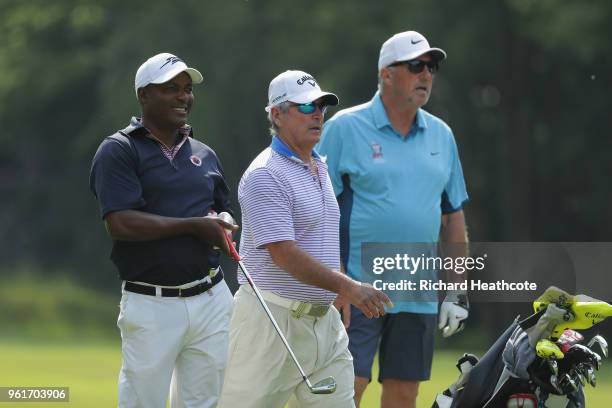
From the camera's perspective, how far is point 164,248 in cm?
638

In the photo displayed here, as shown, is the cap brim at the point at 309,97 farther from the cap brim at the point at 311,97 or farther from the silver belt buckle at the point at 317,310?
the silver belt buckle at the point at 317,310

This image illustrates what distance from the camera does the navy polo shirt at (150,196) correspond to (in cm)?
629

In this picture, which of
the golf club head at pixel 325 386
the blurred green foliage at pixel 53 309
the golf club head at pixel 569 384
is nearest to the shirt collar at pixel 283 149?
the golf club head at pixel 325 386

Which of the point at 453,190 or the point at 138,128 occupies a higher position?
the point at 453,190

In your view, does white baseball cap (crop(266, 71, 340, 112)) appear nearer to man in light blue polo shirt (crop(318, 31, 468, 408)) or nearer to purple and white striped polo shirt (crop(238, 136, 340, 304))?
purple and white striped polo shirt (crop(238, 136, 340, 304))

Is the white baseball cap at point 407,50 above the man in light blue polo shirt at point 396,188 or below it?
above

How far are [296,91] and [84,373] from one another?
31.1ft

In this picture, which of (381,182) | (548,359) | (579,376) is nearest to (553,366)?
(548,359)

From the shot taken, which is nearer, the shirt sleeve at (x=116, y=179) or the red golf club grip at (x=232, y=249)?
the shirt sleeve at (x=116, y=179)

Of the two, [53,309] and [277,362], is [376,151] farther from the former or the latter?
[53,309]

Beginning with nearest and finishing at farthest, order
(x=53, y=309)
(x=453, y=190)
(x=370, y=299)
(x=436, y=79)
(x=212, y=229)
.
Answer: (x=370, y=299) < (x=212, y=229) < (x=453, y=190) < (x=436, y=79) < (x=53, y=309)

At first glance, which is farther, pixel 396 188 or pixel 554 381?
pixel 396 188

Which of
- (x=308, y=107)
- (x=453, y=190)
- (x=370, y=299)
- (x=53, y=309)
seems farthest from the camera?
(x=53, y=309)

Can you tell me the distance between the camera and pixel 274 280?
21.9 feet
